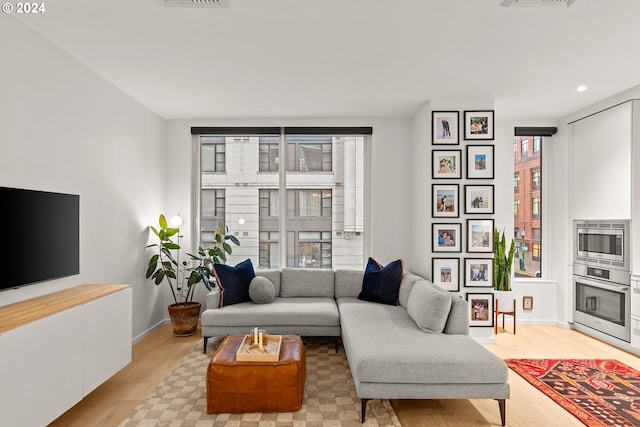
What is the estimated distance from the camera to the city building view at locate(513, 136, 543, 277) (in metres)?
5.26

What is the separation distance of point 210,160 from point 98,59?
7.19 feet

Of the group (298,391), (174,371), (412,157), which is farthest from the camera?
(412,157)

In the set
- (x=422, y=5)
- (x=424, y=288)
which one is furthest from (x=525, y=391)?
(x=422, y=5)

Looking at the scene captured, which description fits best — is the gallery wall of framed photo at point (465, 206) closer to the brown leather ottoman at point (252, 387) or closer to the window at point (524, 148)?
the window at point (524, 148)

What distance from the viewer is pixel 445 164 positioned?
4.36 metres

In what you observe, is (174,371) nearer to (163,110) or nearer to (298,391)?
(298,391)

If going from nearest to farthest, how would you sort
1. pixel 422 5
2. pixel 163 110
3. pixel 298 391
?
pixel 422 5
pixel 298 391
pixel 163 110

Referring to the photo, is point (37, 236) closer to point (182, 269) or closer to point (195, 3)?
point (195, 3)

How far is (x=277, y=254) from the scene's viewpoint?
17.1 feet

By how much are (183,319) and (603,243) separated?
16.3ft

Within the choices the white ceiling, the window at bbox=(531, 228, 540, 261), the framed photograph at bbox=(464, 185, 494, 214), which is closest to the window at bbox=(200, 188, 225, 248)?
the white ceiling

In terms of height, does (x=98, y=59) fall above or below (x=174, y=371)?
above

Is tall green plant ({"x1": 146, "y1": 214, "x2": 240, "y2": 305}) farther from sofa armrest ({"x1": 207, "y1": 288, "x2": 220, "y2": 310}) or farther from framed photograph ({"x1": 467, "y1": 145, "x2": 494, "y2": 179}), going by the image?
framed photograph ({"x1": 467, "y1": 145, "x2": 494, "y2": 179})

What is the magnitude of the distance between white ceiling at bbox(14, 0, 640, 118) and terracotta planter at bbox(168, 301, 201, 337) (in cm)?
241
